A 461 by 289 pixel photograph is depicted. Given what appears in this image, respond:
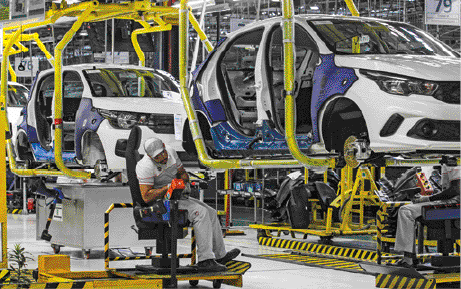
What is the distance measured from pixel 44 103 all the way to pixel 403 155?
678cm

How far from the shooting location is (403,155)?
653cm

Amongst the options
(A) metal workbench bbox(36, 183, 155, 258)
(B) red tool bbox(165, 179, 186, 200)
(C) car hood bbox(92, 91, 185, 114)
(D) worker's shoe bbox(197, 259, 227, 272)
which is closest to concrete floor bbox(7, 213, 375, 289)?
(A) metal workbench bbox(36, 183, 155, 258)

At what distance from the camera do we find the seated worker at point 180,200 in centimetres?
713

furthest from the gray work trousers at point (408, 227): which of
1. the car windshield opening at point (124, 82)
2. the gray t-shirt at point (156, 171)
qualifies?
the car windshield opening at point (124, 82)

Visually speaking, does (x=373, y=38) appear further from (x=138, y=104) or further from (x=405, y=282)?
(x=138, y=104)

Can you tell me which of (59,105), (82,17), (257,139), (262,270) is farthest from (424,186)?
(82,17)

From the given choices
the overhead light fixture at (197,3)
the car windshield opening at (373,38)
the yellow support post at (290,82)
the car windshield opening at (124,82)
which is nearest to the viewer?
the yellow support post at (290,82)

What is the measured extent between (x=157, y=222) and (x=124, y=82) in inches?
170

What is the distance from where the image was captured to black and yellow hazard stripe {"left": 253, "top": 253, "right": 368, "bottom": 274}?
894cm

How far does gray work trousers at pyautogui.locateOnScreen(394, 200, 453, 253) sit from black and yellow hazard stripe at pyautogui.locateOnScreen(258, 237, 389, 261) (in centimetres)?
232

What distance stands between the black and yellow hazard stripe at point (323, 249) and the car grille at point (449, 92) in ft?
12.6

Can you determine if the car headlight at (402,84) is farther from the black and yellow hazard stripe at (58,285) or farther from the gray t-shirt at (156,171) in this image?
the black and yellow hazard stripe at (58,285)

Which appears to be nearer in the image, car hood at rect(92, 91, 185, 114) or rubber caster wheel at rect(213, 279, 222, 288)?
rubber caster wheel at rect(213, 279, 222, 288)

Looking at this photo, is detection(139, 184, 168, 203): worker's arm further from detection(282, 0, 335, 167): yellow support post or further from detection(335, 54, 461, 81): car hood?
detection(335, 54, 461, 81): car hood
